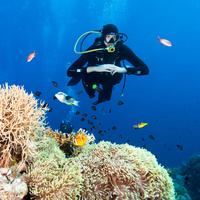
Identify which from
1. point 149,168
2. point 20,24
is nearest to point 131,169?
point 149,168

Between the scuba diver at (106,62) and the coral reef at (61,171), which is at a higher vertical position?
the scuba diver at (106,62)

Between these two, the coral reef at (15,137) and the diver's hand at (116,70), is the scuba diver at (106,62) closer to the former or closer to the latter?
the diver's hand at (116,70)

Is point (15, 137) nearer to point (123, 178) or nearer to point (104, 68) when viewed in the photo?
point (123, 178)

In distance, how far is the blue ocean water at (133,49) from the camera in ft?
156

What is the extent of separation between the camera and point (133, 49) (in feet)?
234

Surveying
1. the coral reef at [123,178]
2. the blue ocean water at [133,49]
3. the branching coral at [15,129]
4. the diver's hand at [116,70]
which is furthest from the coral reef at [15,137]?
the blue ocean water at [133,49]

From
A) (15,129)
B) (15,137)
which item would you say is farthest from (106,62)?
(15,137)

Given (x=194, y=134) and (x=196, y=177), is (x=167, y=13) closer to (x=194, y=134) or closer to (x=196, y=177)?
(x=194, y=134)

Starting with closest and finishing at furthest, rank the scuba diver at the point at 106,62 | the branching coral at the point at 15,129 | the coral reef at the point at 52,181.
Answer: the coral reef at the point at 52,181 → the branching coral at the point at 15,129 → the scuba diver at the point at 106,62

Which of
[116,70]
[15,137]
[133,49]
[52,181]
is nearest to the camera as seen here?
[52,181]

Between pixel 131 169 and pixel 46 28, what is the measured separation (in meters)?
57.6

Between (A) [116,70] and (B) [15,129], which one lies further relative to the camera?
(A) [116,70]

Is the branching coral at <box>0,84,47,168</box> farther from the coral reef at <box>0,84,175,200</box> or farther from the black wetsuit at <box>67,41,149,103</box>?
the black wetsuit at <box>67,41,149,103</box>

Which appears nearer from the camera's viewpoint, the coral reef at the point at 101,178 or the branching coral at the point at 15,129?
the coral reef at the point at 101,178
